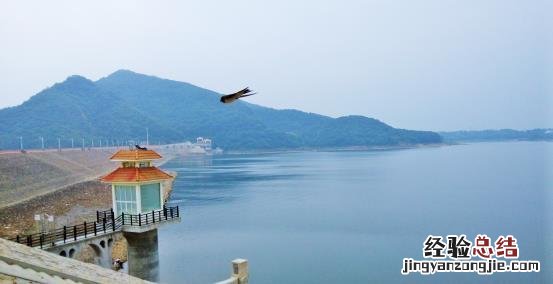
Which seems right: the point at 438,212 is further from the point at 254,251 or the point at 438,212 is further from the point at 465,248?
the point at 465,248

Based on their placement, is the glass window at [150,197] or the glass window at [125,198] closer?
the glass window at [125,198]

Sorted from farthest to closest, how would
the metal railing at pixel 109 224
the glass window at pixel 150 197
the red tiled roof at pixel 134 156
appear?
the red tiled roof at pixel 134 156
the glass window at pixel 150 197
the metal railing at pixel 109 224

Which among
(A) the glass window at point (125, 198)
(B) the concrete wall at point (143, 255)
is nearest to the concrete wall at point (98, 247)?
(B) the concrete wall at point (143, 255)

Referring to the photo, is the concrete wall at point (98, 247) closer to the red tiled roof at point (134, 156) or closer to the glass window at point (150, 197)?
the glass window at point (150, 197)

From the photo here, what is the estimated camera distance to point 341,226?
44.6m

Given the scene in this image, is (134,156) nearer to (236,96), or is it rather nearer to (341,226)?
(236,96)

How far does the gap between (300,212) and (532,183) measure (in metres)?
50.1

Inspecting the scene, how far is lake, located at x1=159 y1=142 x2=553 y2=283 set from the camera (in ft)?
95.6

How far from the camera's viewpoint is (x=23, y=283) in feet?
23.5

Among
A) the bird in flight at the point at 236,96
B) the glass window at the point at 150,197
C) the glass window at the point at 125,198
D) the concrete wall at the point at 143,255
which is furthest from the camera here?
the glass window at the point at 150,197

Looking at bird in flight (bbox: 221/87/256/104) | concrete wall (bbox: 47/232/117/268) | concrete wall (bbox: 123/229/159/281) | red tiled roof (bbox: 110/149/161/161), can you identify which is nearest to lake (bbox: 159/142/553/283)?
concrete wall (bbox: 123/229/159/281)

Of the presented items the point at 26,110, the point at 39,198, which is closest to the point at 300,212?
the point at 39,198

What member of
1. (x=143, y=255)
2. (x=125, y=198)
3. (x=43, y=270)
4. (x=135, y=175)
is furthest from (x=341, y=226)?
(x=43, y=270)

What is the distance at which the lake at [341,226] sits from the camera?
29141 millimetres
